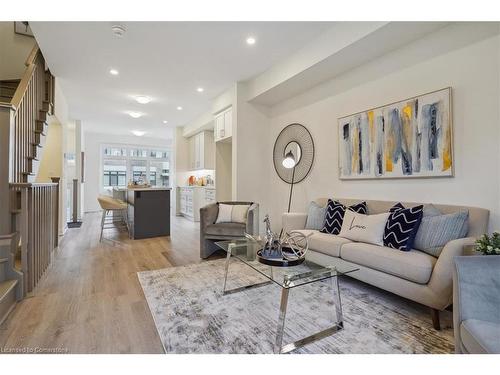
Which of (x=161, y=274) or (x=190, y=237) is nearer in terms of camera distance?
(x=161, y=274)

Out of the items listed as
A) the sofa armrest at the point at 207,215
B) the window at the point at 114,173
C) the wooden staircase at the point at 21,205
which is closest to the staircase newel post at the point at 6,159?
the wooden staircase at the point at 21,205

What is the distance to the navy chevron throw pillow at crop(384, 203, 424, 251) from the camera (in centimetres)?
230

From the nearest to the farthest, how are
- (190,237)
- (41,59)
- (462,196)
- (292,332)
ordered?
(292,332)
(462,196)
(41,59)
(190,237)

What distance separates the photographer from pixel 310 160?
407 centimetres

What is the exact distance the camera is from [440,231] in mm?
2168

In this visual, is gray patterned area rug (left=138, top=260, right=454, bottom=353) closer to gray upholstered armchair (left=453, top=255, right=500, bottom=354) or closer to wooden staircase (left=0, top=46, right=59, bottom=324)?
gray upholstered armchair (left=453, top=255, right=500, bottom=354)

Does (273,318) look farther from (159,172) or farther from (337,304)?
(159,172)

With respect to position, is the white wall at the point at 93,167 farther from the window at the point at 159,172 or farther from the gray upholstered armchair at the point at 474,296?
the gray upholstered armchair at the point at 474,296

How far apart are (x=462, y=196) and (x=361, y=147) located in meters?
1.18

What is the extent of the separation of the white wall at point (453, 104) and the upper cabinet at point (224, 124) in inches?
68.2

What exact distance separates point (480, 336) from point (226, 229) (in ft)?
9.09

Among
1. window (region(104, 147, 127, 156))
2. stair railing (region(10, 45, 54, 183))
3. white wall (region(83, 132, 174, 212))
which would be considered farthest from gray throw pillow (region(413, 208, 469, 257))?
window (region(104, 147, 127, 156))
